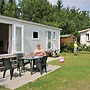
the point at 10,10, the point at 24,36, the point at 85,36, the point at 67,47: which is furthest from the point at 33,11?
the point at 24,36

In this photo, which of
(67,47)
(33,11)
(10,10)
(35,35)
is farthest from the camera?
(33,11)

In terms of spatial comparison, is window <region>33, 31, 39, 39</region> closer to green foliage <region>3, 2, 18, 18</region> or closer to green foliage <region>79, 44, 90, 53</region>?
green foliage <region>79, 44, 90, 53</region>

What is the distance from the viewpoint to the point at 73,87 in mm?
5750

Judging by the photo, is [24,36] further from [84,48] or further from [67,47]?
[84,48]

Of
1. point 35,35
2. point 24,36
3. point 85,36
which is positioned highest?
point 85,36

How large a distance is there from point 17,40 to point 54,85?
6.16 m

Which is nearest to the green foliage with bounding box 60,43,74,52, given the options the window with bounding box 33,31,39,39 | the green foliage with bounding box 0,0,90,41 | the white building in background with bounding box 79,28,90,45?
the white building in background with bounding box 79,28,90,45

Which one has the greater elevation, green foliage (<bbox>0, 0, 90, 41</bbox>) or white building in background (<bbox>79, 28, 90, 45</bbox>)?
green foliage (<bbox>0, 0, 90, 41</bbox>)

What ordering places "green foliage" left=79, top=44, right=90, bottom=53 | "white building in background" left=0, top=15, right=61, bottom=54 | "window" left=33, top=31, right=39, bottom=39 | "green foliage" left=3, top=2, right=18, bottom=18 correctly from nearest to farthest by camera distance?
"white building in background" left=0, top=15, right=61, bottom=54
"window" left=33, top=31, right=39, bottom=39
"green foliage" left=79, top=44, right=90, bottom=53
"green foliage" left=3, top=2, right=18, bottom=18

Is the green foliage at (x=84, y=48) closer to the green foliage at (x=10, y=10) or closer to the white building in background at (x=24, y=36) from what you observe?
the white building in background at (x=24, y=36)

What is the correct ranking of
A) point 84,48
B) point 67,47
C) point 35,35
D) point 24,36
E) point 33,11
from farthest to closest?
1. point 33,11
2. point 67,47
3. point 84,48
4. point 35,35
5. point 24,36

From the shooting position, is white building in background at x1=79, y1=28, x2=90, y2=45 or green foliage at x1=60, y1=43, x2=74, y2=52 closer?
green foliage at x1=60, y1=43, x2=74, y2=52

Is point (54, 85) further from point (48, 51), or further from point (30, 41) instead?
point (48, 51)

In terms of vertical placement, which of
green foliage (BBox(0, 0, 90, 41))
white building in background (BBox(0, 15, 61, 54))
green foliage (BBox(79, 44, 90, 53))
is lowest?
green foliage (BBox(79, 44, 90, 53))
